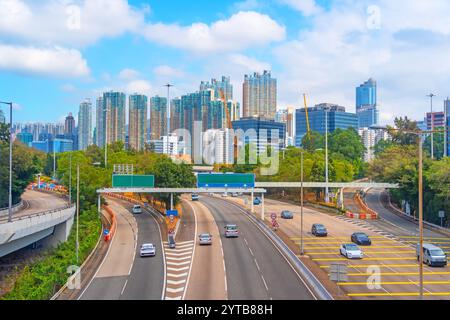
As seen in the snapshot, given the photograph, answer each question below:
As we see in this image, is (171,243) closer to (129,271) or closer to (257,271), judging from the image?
(129,271)

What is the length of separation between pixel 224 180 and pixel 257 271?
2541 cm

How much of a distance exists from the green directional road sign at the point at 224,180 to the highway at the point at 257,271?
20.7 ft

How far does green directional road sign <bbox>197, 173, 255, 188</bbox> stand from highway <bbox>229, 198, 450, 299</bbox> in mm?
7008

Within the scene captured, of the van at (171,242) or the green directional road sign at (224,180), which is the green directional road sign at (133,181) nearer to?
the green directional road sign at (224,180)

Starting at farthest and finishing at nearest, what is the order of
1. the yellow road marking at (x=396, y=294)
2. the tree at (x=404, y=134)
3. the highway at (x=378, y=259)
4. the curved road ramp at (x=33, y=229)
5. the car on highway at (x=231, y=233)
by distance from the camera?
the tree at (x=404, y=134) → the car on highway at (x=231, y=233) → the curved road ramp at (x=33, y=229) → the highway at (x=378, y=259) → the yellow road marking at (x=396, y=294)

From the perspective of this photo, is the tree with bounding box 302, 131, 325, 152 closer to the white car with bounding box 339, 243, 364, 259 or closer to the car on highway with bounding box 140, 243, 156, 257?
the white car with bounding box 339, 243, 364, 259

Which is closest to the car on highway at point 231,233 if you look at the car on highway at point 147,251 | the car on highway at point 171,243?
the car on highway at point 171,243

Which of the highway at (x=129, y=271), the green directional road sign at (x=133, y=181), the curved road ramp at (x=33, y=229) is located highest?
the green directional road sign at (x=133, y=181)

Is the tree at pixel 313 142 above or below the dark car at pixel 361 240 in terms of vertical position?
above

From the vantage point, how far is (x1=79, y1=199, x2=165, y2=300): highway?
29250 mm

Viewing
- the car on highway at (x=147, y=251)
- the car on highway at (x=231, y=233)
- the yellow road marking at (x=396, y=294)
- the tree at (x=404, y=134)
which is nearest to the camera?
the yellow road marking at (x=396, y=294)

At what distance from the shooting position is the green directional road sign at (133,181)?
201ft
